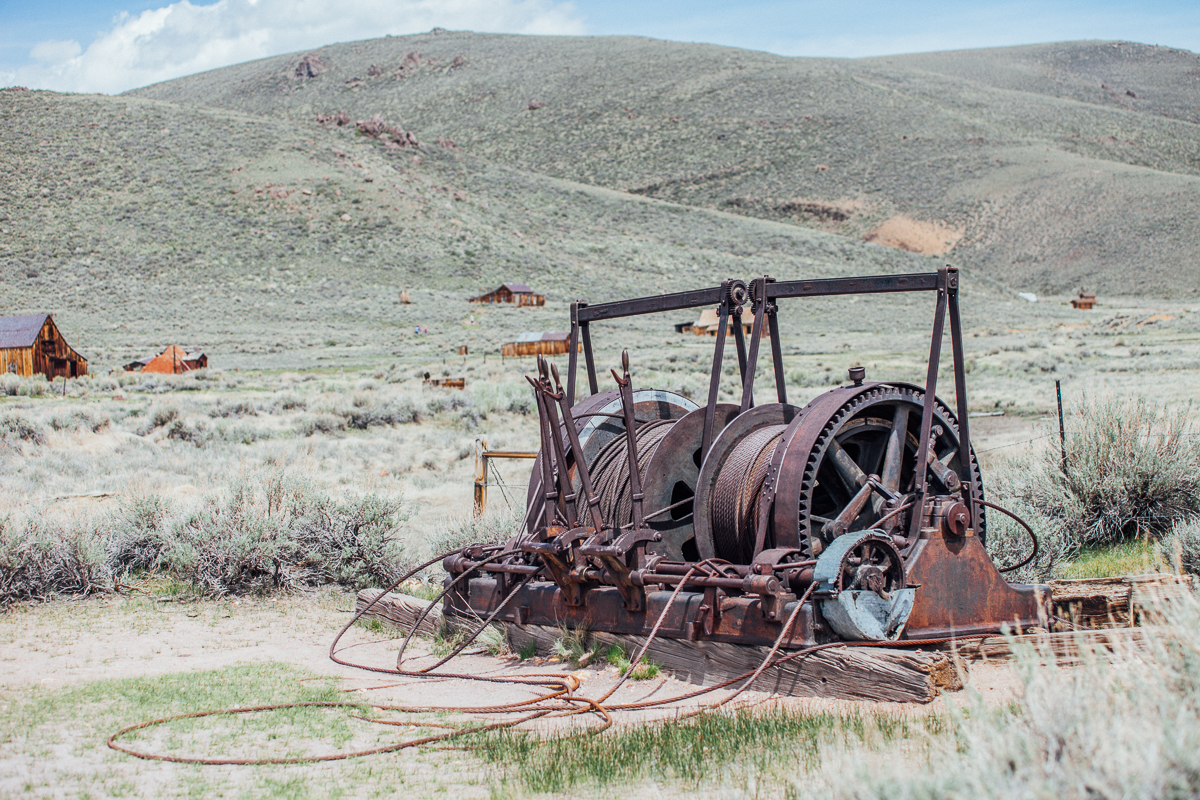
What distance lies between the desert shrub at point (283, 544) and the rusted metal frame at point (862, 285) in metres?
4.48

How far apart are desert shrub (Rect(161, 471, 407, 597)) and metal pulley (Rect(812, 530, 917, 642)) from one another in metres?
4.95

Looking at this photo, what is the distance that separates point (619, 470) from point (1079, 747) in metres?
4.28

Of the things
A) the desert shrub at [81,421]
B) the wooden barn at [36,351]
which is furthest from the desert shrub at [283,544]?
the wooden barn at [36,351]

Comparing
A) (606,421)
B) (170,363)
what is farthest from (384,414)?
(170,363)

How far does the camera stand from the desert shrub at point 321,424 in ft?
65.6

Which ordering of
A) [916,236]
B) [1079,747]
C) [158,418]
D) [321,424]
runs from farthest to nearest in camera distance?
[916,236] < [321,424] < [158,418] < [1079,747]

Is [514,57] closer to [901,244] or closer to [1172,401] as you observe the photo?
[901,244]

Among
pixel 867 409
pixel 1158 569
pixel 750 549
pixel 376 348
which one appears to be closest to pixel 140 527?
pixel 750 549

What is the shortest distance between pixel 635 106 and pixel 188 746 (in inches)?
4637

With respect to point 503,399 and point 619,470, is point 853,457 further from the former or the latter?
point 503,399

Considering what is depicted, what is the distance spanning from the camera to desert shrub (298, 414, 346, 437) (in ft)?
65.6

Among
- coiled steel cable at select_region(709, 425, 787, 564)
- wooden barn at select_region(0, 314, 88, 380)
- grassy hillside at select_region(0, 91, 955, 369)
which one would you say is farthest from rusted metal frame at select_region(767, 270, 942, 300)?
grassy hillside at select_region(0, 91, 955, 369)

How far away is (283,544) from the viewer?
8.88m

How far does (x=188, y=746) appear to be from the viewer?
470cm
